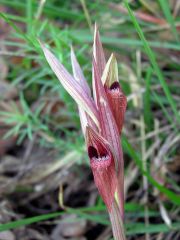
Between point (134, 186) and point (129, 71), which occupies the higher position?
point (129, 71)

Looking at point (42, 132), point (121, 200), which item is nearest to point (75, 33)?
point (42, 132)

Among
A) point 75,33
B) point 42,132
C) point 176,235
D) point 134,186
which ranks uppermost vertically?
point 75,33

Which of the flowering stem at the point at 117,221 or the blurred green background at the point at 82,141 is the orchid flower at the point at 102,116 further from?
the blurred green background at the point at 82,141

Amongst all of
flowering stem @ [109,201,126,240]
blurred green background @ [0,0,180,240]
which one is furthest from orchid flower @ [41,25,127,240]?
blurred green background @ [0,0,180,240]

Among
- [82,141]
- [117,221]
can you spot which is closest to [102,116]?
[117,221]

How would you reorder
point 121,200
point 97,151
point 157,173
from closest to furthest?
point 97,151, point 121,200, point 157,173

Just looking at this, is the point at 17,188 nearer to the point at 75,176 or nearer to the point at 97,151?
the point at 75,176

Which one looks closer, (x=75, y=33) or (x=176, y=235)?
(x=176, y=235)

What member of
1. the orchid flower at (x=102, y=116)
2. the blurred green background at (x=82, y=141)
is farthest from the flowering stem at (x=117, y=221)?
the blurred green background at (x=82, y=141)

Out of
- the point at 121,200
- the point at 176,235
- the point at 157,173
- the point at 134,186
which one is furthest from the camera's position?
the point at 134,186
